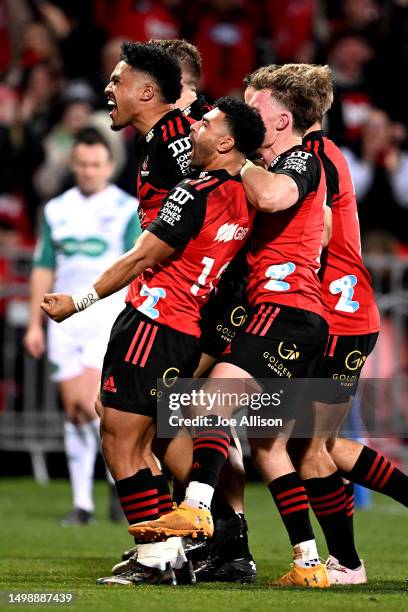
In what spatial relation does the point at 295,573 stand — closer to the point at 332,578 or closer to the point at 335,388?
the point at 332,578

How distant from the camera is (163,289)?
20.4ft

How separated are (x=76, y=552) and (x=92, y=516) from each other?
1901 millimetres

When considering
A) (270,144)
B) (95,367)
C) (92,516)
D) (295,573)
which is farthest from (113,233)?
(295,573)

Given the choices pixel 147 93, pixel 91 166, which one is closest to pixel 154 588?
pixel 147 93

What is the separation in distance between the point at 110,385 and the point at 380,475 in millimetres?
1449

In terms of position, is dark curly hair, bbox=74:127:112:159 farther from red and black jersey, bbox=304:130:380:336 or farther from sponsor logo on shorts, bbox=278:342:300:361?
sponsor logo on shorts, bbox=278:342:300:361

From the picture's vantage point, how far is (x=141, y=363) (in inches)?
242

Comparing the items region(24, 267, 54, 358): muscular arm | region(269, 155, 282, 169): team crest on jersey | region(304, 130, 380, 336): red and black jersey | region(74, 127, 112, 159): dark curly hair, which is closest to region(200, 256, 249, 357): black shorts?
region(304, 130, 380, 336): red and black jersey

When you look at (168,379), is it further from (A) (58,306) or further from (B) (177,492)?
(B) (177,492)

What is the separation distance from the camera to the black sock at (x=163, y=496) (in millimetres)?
6352

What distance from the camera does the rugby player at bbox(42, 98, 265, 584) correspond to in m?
6.14

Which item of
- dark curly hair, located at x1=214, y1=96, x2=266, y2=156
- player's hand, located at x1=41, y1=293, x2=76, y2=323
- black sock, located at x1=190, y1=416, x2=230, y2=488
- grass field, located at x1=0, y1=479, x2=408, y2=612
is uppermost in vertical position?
dark curly hair, located at x1=214, y1=96, x2=266, y2=156

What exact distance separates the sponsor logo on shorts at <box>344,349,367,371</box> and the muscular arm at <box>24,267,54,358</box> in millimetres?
3772

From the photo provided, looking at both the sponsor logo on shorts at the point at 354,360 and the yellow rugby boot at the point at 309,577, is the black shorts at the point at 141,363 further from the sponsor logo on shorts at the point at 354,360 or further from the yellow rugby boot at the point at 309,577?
the yellow rugby boot at the point at 309,577
